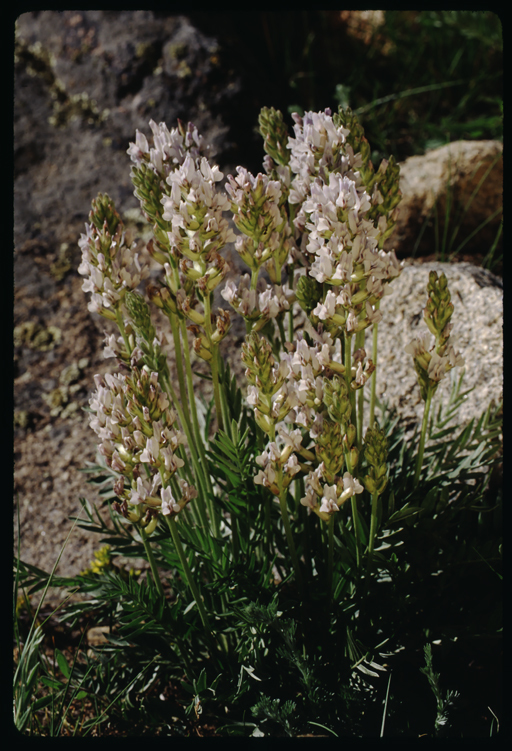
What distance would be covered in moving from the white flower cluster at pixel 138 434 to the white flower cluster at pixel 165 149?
1.48 feet

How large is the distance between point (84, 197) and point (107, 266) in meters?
2.06

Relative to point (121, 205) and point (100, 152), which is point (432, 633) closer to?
point (121, 205)

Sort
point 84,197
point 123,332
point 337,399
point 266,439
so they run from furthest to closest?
point 84,197, point 266,439, point 123,332, point 337,399

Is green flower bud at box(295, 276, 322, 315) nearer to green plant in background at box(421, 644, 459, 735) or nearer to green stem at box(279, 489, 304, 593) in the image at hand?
green stem at box(279, 489, 304, 593)

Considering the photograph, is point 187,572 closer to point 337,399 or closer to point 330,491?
point 330,491

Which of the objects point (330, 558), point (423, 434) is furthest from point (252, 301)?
point (330, 558)

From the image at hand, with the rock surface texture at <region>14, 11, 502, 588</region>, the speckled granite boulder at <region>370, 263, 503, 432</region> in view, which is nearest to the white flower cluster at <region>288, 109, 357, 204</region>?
the speckled granite boulder at <region>370, 263, 503, 432</region>

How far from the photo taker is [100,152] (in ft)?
10.4

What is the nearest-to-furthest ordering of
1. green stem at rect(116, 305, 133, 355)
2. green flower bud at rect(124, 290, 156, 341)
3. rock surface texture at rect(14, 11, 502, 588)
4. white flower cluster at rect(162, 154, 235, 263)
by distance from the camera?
1. white flower cluster at rect(162, 154, 235, 263)
2. green flower bud at rect(124, 290, 156, 341)
3. green stem at rect(116, 305, 133, 355)
4. rock surface texture at rect(14, 11, 502, 588)

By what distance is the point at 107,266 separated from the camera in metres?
1.28

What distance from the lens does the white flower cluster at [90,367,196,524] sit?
45.3 inches

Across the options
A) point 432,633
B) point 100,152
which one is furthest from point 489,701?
point 100,152

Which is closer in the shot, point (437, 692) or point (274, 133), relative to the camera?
point (437, 692)

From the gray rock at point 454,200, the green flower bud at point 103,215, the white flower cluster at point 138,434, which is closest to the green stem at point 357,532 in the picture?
the white flower cluster at point 138,434
